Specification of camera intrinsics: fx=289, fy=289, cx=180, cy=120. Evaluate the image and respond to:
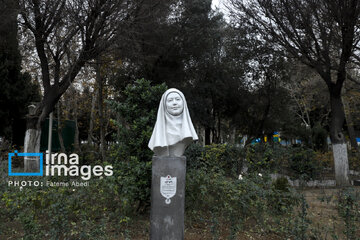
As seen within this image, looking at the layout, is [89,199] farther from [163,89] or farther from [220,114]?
[220,114]

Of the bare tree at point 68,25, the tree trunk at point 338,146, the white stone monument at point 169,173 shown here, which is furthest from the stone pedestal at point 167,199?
the tree trunk at point 338,146

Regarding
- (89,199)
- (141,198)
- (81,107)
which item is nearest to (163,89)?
(141,198)

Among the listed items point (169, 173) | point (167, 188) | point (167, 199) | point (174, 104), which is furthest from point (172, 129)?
point (167, 199)

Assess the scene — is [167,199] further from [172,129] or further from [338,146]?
[338,146]

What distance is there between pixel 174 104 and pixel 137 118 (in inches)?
57.3

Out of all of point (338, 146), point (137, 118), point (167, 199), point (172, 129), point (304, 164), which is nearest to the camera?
point (167, 199)

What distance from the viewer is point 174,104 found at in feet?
14.0

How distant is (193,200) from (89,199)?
6.36ft

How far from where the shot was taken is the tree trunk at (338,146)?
9.69 meters

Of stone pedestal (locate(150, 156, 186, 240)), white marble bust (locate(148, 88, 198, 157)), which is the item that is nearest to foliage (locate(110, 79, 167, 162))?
white marble bust (locate(148, 88, 198, 157))

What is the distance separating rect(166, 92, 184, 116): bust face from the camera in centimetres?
427

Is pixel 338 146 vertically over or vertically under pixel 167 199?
over

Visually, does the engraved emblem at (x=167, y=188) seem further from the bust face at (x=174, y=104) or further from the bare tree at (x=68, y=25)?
the bare tree at (x=68, y=25)

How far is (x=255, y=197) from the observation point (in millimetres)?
5262
